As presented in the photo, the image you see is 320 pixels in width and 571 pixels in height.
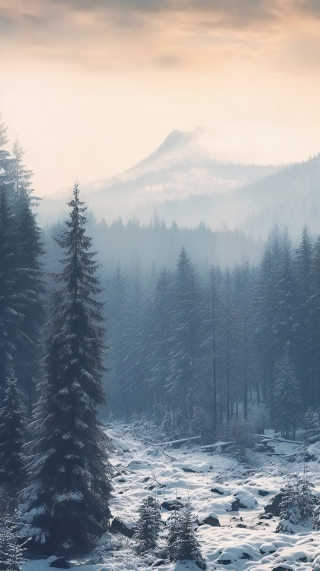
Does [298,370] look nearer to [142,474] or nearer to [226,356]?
[226,356]

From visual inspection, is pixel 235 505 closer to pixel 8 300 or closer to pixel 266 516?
pixel 266 516

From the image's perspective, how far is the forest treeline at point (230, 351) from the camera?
47.3m

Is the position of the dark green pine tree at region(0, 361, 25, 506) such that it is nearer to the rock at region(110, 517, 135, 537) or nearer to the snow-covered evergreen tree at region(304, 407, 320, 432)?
the rock at region(110, 517, 135, 537)

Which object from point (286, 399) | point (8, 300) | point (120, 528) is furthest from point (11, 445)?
point (286, 399)

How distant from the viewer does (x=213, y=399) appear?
50281 millimetres

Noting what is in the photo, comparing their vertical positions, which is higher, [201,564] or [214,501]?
[201,564]

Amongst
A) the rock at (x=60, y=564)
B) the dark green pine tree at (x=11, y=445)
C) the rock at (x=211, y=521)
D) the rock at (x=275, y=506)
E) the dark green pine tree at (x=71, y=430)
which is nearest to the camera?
the rock at (x=60, y=564)

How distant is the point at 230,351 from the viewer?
5116 centimetres

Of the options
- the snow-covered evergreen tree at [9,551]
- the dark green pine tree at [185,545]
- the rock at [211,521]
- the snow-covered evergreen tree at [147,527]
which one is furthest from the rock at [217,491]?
the snow-covered evergreen tree at [9,551]

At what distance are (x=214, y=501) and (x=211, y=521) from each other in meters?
3.08

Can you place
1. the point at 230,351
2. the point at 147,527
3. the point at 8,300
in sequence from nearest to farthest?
the point at 147,527
the point at 8,300
the point at 230,351

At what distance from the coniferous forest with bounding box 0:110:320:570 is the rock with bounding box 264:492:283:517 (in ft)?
16.7

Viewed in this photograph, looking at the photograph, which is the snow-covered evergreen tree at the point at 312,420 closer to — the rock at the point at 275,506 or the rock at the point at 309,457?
the rock at the point at 309,457

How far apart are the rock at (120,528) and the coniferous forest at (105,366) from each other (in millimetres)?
358
